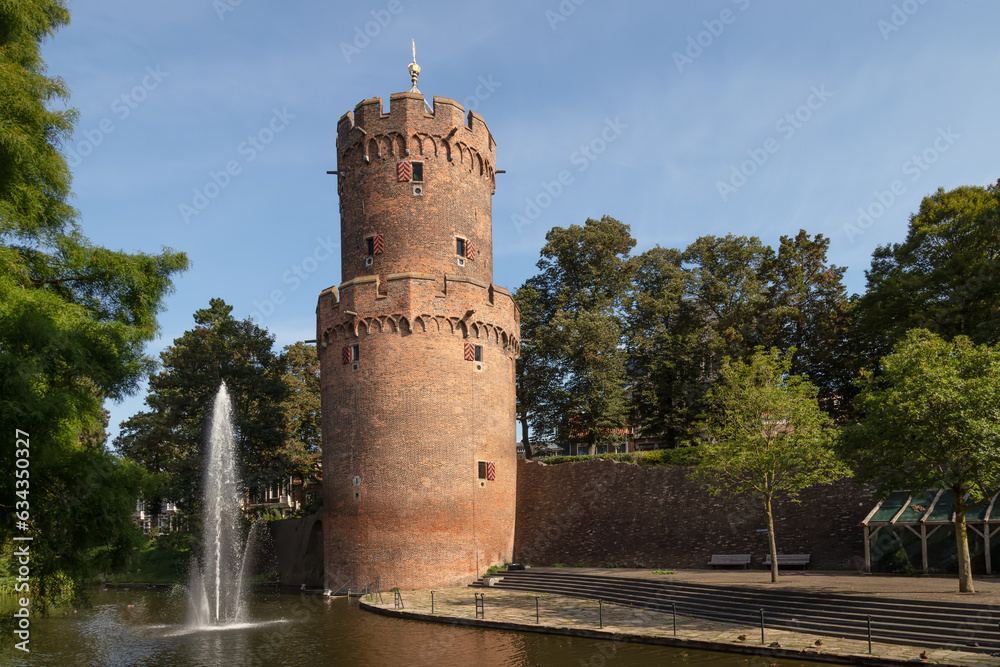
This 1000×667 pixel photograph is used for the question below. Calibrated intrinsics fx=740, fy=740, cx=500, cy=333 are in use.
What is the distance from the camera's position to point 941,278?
28.5m

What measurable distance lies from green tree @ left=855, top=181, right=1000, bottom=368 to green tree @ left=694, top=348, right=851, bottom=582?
841 centimetres

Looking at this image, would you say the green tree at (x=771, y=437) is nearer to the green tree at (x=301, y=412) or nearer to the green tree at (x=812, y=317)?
the green tree at (x=812, y=317)

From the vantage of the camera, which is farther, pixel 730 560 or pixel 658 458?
pixel 658 458

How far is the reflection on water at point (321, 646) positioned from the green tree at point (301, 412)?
14.7 m

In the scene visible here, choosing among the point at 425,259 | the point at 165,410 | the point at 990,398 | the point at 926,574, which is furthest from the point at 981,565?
the point at 165,410

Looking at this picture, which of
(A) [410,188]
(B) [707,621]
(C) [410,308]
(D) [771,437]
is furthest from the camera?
(A) [410,188]

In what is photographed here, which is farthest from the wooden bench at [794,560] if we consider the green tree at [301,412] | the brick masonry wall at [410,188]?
the green tree at [301,412]

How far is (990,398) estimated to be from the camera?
1539 cm

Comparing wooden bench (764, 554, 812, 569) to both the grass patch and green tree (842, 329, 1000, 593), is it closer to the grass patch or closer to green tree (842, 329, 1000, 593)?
the grass patch

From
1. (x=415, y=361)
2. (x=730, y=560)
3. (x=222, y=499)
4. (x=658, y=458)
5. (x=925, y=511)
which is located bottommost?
(x=730, y=560)

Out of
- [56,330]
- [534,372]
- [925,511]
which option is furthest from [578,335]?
[56,330]

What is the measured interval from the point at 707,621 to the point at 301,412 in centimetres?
2768

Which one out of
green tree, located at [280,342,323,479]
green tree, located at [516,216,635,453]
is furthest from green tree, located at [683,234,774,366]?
green tree, located at [280,342,323,479]

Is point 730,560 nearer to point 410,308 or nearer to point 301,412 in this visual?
point 410,308
